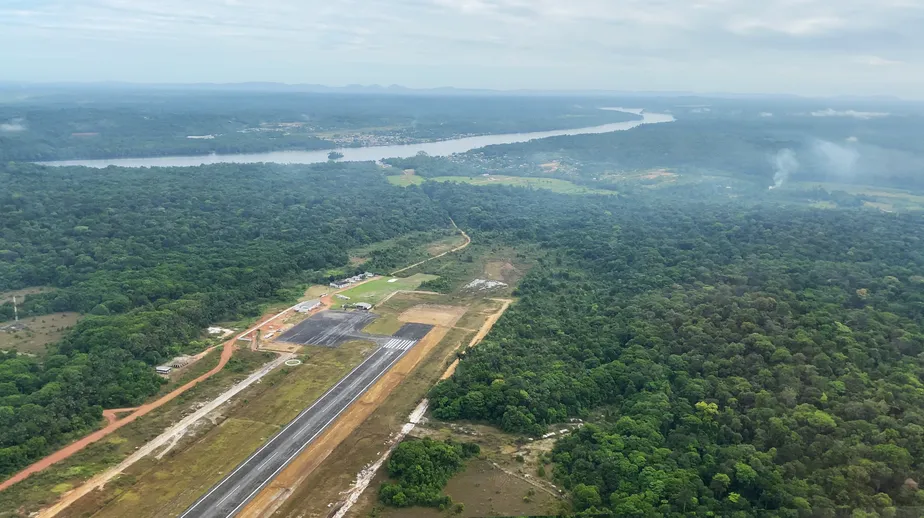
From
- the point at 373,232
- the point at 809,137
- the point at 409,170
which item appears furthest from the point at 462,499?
the point at 809,137

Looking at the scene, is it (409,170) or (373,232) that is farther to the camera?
(409,170)

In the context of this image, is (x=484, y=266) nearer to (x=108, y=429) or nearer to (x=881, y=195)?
(x=108, y=429)

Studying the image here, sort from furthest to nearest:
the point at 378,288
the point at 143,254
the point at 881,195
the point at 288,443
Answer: the point at 881,195 → the point at 143,254 → the point at 378,288 → the point at 288,443

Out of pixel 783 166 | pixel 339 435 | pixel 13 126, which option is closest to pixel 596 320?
pixel 339 435

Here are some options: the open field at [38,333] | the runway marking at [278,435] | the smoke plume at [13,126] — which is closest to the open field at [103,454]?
the runway marking at [278,435]

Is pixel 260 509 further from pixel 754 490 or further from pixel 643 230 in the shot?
pixel 643 230
